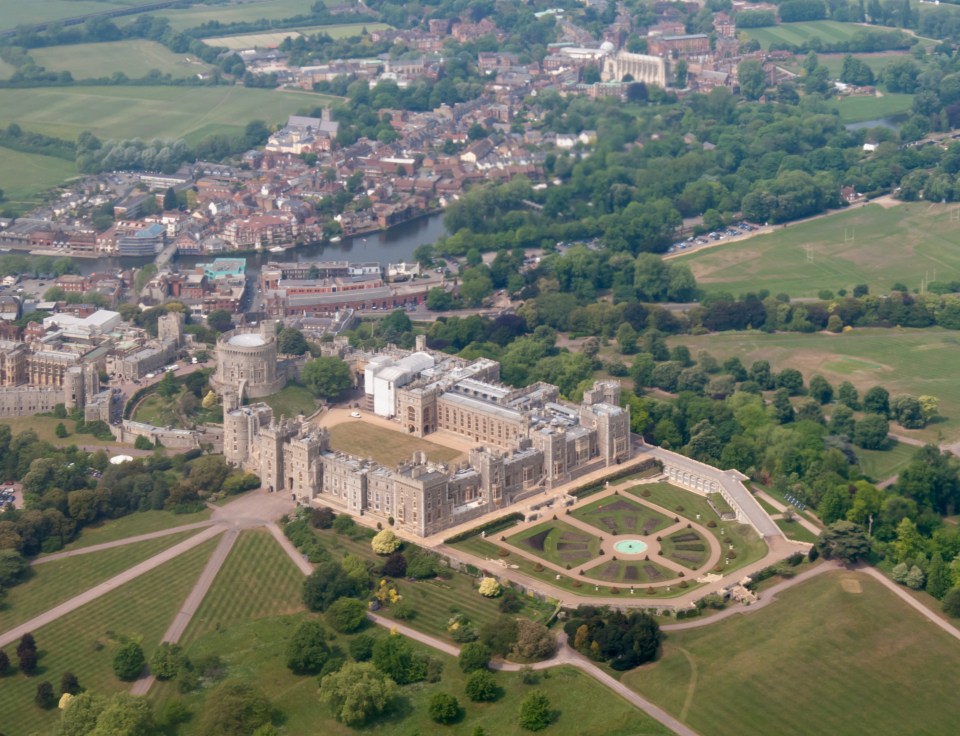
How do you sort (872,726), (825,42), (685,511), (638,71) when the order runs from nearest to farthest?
(872,726) < (685,511) < (638,71) < (825,42)

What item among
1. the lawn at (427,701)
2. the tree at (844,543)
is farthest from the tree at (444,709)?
the tree at (844,543)

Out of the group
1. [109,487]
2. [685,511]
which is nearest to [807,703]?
[685,511]

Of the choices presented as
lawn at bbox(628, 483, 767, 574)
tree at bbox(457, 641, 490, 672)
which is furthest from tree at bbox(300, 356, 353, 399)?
tree at bbox(457, 641, 490, 672)

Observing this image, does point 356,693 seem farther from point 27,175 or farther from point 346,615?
point 27,175

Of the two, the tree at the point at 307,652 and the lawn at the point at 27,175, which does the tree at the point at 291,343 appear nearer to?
the tree at the point at 307,652

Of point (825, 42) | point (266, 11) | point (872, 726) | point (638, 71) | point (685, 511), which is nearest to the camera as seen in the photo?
point (872, 726)

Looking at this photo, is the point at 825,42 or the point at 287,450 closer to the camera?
the point at 287,450

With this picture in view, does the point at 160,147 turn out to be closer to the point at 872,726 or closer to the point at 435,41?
the point at 435,41
